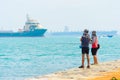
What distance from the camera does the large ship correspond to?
163250 millimetres

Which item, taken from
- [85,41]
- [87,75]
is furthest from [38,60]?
[87,75]

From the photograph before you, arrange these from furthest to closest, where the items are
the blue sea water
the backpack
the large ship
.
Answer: the large ship → the blue sea water → the backpack

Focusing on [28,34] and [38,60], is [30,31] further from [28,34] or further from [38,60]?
[38,60]

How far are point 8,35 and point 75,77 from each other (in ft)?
513

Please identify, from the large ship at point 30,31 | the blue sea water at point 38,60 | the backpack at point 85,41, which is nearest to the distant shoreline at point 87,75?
the backpack at point 85,41

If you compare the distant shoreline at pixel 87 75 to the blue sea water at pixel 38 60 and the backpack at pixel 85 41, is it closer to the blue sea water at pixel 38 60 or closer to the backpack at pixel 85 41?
the backpack at pixel 85 41

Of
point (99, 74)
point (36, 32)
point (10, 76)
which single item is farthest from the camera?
point (36, 32)

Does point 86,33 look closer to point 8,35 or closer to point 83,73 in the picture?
point 83,73

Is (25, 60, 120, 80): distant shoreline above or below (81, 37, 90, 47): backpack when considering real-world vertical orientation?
below

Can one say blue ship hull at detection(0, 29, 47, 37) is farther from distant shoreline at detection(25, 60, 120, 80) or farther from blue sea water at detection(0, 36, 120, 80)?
distant shoreline at detection(25, 60, 120, 80)

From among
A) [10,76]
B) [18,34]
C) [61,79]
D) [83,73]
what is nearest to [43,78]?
[61,79]

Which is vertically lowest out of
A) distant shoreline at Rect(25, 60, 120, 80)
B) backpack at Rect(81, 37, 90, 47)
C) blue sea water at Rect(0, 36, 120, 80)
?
blue sea water at Rect(0, 36, 120, 80)

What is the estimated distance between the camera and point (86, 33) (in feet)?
58.0

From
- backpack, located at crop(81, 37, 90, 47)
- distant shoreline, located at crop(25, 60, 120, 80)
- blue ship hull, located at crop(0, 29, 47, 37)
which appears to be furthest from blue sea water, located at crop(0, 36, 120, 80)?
blue ship hull, located at crop(0, 29, 47, 37)
